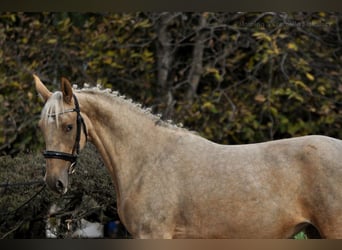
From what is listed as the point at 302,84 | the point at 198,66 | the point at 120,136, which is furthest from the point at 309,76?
the point at 120,136

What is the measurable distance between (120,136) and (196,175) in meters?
0.63

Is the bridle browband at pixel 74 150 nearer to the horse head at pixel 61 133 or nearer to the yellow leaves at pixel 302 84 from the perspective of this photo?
the horse head at pixel 61 133

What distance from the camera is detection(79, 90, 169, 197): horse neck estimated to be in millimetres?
4676

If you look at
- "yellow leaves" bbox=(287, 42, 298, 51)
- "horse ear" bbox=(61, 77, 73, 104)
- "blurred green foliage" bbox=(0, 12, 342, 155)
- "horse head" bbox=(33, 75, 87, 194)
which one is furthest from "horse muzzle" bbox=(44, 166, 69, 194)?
"yellow leaves" bbox=(287, 42, 298, 51)

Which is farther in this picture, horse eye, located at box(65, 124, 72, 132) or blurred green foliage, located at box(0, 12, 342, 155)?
blurred green foliage, located at box(0, 12, 342, 155)

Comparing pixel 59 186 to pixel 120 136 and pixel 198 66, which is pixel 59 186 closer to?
pixel 120 136

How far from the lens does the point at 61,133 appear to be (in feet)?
14.9

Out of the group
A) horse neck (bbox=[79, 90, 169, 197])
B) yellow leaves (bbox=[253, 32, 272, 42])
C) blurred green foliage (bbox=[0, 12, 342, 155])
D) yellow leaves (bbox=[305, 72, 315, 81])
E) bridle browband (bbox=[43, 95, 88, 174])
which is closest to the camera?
bridle browband (bbox=[43, 95, 88, 174])

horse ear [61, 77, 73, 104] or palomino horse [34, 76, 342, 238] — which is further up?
horse ear [61, 77, 73, 104]

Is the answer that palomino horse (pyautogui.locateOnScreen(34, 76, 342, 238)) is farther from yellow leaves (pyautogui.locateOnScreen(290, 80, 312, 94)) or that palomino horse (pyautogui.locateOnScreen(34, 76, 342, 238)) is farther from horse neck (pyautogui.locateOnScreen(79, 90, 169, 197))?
yellow leaves (pyautogui.locateOnScreen(290, 80, 312, 94))

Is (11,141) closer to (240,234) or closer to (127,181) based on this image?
(127,181)

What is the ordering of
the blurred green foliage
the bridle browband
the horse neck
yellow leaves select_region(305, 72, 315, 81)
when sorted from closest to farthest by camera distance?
the bridle browband < the horse neck < yellow leaves select_region(305, 72, 315, 81) < the blurred green foliage

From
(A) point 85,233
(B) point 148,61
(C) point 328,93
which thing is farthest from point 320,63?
(A) point 85,233

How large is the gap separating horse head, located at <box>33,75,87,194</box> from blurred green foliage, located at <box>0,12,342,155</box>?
4.63 meters
